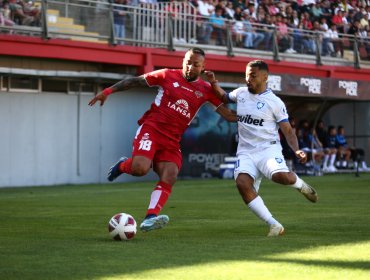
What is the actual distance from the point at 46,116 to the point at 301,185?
17635 mm

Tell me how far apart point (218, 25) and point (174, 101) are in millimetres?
18334

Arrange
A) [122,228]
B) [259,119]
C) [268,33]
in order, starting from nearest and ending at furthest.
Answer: [122,228] < [259,119] < [268,33]

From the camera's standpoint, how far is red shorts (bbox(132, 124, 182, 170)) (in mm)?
11625

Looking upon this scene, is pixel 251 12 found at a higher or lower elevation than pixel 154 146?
higher

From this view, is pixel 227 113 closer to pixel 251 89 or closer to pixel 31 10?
pixel 251 89

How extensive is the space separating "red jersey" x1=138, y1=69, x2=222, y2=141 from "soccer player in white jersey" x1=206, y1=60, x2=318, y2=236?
0.57 metres

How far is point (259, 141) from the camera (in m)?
11.6

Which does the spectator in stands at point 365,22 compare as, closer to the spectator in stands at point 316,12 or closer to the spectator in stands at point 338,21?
the spectator in stands at point 338,21

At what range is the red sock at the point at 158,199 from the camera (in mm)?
11250

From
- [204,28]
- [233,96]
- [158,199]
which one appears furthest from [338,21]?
[158,199]

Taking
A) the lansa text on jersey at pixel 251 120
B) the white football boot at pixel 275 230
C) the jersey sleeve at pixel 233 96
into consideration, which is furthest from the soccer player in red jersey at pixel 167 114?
the white football boot at pixel 275 230

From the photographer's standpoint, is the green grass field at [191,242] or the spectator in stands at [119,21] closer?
the green grass field at [191,242]

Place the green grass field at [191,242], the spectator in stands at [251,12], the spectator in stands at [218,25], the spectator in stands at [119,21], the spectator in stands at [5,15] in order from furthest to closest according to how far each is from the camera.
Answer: the spectator in stands at [251,12] → the spectator in stands at [218,25] → the spectator in stands at [119,21] → the spectator in stands at [5,15] → the green grass field at [191,242]

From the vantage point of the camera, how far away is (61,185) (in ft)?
90.8
